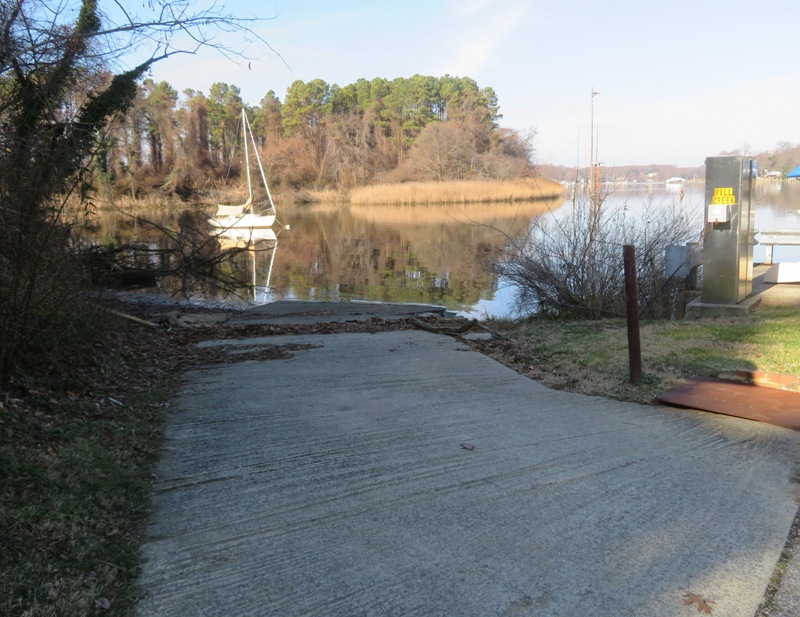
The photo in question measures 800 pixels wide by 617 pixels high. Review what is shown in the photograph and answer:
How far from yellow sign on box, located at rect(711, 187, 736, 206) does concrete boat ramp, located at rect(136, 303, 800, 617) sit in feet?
17.1

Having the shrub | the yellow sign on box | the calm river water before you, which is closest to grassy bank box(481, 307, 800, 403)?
the yellow sign on box

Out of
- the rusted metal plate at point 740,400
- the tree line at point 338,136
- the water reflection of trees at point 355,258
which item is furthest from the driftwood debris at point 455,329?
the tree line at point 338,136

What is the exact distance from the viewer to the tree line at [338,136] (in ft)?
235

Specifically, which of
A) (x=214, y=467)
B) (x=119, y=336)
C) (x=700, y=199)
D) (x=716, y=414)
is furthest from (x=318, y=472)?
(x=700, y=199)

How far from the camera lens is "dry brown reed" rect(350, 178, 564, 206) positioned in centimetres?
5784

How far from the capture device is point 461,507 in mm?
4168

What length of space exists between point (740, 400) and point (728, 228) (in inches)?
202

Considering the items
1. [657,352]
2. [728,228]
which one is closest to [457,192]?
[728,228]

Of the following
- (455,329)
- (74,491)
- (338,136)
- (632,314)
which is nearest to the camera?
(74,491)

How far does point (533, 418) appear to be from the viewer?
6043mm

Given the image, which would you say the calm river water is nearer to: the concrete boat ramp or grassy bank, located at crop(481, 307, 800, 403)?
grassy bank, located at crop(481, 307, 800, 403)

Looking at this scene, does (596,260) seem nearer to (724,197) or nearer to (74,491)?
(724,197)

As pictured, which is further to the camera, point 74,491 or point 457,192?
point 457,192

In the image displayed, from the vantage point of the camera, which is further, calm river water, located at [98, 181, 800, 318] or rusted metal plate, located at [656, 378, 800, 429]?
calm river water, located at [98, 181, 800, 318]
